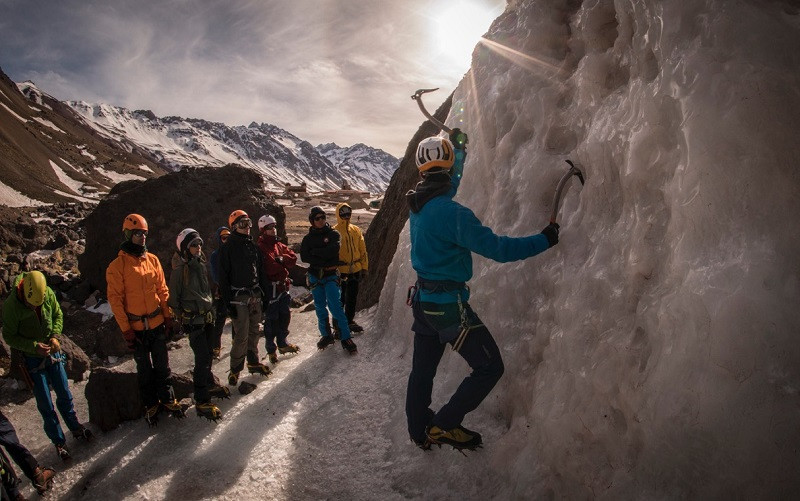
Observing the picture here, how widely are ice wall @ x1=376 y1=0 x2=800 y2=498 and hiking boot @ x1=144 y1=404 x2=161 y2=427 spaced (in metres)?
4.51

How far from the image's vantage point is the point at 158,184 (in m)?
15.5

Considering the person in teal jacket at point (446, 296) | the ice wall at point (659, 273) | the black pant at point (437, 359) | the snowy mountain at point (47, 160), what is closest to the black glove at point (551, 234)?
the person in teal jacket at point (446, 296)

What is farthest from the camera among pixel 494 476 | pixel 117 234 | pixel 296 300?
pixel 117 234

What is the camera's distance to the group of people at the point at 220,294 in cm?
603

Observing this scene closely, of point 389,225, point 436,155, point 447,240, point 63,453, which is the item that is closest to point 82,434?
point 63,453

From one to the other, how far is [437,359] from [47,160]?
12336cm

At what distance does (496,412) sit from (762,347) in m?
2.54

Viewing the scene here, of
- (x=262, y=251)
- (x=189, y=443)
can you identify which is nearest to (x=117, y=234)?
(x=262, y=251)

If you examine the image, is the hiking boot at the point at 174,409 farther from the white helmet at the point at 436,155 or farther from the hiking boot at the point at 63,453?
the white helmet at the point at 436,155

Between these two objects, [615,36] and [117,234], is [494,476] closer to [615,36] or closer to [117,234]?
[615,36]

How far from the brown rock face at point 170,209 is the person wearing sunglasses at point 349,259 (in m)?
7.27

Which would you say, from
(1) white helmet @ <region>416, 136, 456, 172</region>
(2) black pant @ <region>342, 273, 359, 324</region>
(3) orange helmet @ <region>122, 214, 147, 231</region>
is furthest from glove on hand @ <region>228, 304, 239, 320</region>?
(1) white helmet @ <region>416, 136, 456, 172</region>

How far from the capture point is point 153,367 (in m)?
6.31

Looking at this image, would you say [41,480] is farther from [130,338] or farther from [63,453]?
[130,338]
